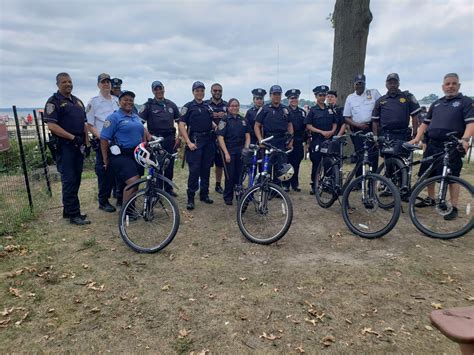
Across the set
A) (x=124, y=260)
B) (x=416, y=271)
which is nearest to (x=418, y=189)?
(x=416, y=271)

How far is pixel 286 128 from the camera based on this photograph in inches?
266

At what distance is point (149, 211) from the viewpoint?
4805 millimetres

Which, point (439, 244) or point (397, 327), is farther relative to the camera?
point (439, 244)

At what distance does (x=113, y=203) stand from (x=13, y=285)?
3270mm

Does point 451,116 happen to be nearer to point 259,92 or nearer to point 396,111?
point 396,111

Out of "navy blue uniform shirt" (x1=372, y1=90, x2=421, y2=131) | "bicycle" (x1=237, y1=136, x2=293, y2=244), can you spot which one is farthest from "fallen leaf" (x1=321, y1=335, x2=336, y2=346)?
"navy blue uniform shirt" (x1=372, y1=90, x2=421, y2=131)

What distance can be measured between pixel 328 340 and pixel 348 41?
9.63m

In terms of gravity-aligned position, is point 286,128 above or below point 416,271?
above

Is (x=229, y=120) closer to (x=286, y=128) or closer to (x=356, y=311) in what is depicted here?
→ (x=286, y=128)

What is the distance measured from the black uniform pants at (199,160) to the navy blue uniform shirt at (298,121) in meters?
1.86

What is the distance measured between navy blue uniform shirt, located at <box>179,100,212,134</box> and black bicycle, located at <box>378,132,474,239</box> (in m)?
3.37

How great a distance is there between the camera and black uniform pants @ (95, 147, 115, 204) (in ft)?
20.5

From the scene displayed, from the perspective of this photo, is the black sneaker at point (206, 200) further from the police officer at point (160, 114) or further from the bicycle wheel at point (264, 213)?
the bicycle wheel at point (264, 213)

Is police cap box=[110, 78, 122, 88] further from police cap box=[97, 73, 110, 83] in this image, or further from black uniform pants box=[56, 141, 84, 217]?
black uniform pants box=[56, 141, 84, 217]
